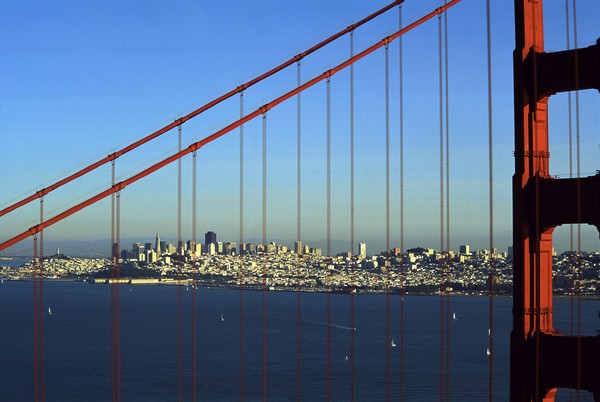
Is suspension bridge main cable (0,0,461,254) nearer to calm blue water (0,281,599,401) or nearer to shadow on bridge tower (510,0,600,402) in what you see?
shadow on bridge tower (510,0,600,402)

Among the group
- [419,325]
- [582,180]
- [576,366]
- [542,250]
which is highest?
[582,180]

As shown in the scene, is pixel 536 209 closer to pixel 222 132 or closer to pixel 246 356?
pixel 222 132

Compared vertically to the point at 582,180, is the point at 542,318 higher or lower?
lower

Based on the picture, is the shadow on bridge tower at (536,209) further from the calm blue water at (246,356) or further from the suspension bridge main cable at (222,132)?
the calm blue water at (246,356)

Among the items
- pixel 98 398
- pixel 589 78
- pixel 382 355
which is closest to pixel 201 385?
pixel 98 398

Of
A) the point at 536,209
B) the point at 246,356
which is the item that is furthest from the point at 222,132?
the point at 246,356

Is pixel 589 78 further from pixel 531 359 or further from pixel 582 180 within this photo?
pixel 531 359

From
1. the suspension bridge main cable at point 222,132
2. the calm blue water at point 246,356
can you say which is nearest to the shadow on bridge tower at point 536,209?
the suspension bridge main cable at point 222,132
